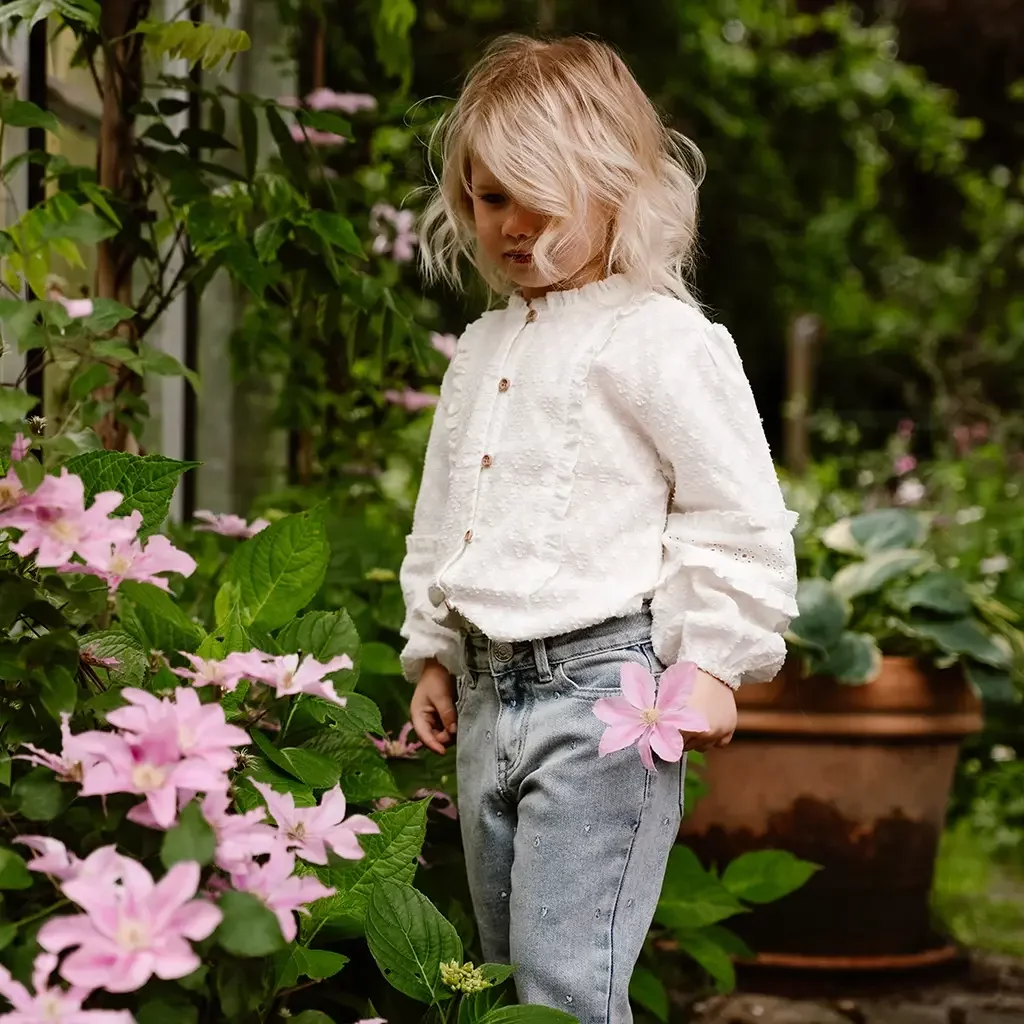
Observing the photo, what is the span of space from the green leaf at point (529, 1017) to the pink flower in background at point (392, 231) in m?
1.74

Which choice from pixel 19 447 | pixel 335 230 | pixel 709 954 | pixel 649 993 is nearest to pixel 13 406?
pixel 19 447

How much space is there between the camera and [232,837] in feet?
3.22

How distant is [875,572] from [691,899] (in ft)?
3.46

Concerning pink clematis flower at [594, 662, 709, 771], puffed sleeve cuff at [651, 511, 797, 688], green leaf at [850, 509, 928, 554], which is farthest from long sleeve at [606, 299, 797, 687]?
green leaf at [850, 509, 928, 554]

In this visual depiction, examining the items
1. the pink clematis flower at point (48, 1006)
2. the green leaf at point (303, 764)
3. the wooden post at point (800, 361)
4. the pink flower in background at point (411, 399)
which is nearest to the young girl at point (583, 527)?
the green leaf at point (303, 764)

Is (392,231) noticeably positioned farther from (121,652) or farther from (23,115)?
(121,652)

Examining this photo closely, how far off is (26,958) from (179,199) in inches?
45.6

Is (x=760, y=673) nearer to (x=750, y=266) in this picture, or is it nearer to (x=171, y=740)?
(x=171, y=740)

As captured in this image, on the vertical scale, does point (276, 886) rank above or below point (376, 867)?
above

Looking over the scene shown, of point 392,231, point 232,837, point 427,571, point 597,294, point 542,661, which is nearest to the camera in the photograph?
point 232,837

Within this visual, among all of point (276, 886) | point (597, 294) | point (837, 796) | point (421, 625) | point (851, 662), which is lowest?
point (837, 796)

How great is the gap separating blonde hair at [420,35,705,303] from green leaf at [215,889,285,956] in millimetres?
837

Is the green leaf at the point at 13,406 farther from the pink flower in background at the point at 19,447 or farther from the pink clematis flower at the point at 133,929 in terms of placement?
the pink clematis flower at the point at 133,929

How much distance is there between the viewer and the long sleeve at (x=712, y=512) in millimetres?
1468
